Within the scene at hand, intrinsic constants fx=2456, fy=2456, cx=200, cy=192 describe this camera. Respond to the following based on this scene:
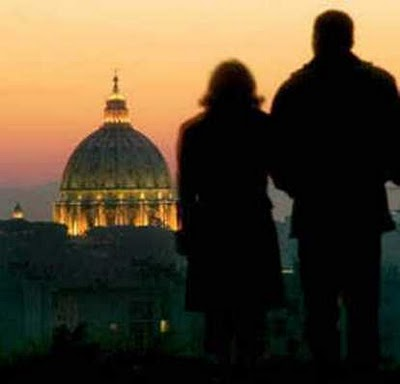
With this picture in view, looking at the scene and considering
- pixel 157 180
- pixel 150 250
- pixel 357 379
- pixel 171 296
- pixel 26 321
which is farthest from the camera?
pixel 157 180

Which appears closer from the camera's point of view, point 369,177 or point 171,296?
point 369,177

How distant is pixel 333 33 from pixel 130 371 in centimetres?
219

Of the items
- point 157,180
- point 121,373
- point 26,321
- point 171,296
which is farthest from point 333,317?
point 157,180

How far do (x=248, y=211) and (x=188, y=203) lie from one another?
32cm

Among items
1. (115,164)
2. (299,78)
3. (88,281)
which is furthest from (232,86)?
(115,164)

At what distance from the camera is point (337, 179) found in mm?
12625

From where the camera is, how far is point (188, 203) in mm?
12984

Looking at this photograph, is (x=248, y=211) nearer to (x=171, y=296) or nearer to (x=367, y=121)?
(x=367, y=121)

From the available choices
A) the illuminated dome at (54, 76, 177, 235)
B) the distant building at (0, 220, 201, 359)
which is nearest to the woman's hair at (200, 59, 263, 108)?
the distant building at (0, 220, 201, 359)

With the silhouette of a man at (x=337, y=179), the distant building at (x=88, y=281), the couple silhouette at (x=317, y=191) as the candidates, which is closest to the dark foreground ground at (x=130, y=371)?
the couple silhouette at (x=317, y=191)

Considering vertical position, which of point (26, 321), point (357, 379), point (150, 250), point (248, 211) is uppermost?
point (150, 250)

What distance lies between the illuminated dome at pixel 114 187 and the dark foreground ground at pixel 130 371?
158 m

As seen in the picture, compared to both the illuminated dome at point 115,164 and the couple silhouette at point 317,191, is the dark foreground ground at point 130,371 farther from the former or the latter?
the illuminated dome at point 115,164

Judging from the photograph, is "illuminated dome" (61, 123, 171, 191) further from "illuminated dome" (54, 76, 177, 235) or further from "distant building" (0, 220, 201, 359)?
"distant building" (0, 220, 201, 359)
